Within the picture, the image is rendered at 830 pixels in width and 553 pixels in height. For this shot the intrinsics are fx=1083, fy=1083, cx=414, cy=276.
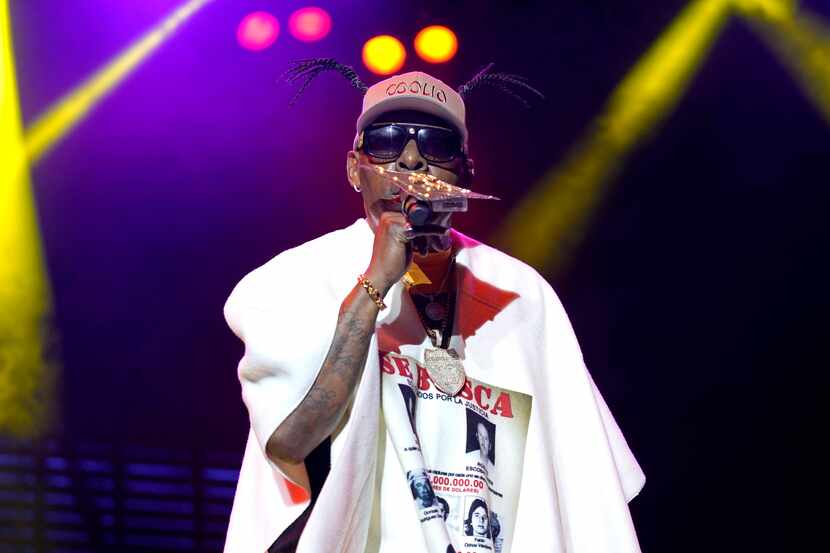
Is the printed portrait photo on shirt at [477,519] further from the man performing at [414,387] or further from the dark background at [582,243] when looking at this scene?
the dark background at [582,243]

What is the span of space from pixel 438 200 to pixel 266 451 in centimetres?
62

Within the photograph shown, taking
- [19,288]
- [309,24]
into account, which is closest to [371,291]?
[309,24]

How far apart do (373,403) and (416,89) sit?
831mm

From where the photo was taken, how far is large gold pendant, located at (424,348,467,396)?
2412mm

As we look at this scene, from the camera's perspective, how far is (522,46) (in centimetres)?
494

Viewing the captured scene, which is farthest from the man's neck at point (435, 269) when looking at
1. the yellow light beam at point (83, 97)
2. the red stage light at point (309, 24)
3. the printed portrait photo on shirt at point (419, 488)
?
the yellow light beam at point (83, 97)

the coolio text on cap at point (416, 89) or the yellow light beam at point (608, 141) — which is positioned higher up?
the yellow light beam at point (608, 141)

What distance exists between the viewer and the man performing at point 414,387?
7.22ft

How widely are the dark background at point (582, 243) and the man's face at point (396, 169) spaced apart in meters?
2.33

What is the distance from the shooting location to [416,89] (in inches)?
104

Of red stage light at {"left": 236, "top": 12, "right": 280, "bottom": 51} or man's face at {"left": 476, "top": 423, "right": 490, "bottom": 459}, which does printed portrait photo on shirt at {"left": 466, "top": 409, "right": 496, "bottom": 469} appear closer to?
man's face at {"left": 476, "top": 423, "right": 490, "bottom": 459}

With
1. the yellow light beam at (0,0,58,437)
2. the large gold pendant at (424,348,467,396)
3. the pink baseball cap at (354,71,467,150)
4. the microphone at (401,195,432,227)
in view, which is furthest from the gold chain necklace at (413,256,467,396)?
the yellow light beam at (0,0,58,437)

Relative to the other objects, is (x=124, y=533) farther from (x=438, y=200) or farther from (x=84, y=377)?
(x=438, y=200)

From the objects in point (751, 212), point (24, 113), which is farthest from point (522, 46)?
point (24, 113)
